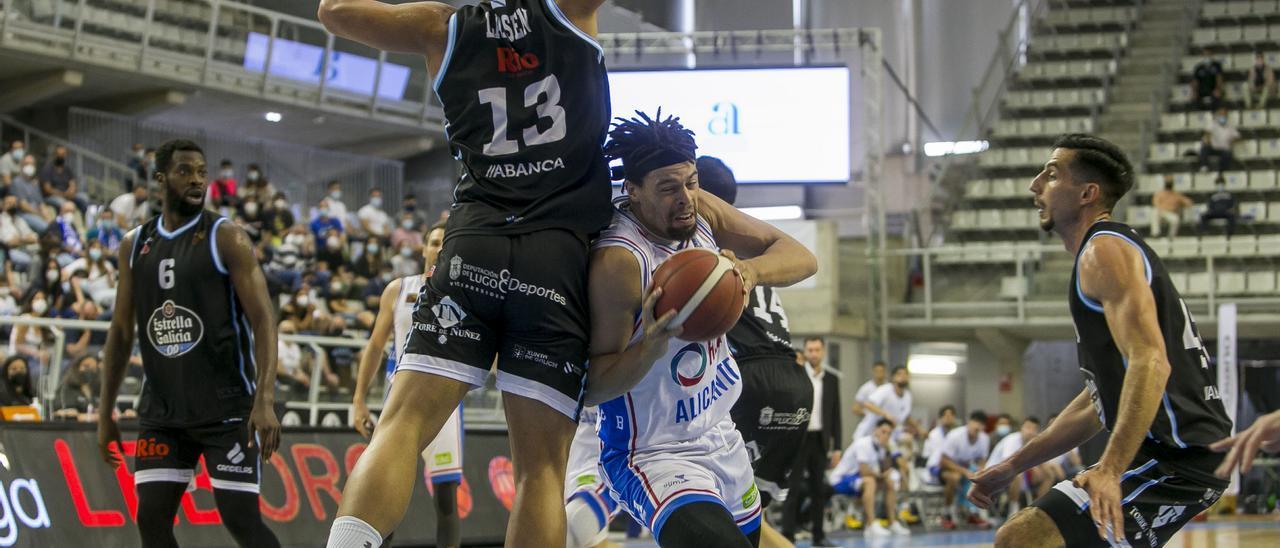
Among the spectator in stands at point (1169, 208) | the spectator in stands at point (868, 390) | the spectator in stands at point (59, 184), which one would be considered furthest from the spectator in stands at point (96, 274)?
the spectator in stands at point (1169, 208)

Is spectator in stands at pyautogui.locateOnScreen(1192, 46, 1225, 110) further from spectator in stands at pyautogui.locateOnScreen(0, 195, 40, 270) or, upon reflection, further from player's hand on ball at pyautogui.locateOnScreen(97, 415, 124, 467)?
player's hand on ball at pyautogui.locateOnScreen(97, 415, 124, 467)

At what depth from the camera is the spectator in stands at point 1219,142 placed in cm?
2175

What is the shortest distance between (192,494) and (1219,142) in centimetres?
1791

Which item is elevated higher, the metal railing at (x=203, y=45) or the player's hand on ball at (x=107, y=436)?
the metal railing at (x=203, y=45)

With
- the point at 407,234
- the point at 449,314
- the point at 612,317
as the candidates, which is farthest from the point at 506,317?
the point at 407,234

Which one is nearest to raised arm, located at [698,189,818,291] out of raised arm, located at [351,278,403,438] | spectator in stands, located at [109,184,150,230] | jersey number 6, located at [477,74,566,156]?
jersey number 6, located at [477,74,566,156]

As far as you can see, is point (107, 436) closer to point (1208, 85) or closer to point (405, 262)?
point (405, 262)

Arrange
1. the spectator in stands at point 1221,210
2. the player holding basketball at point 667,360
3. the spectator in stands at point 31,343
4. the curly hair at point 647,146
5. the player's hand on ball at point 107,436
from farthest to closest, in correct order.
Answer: the spectator in stands at point 1221,210 → the spectator in stands at point 31,343 → the player's hand on ball at point 107,436 → the curly hair at point 647,146 → the player holding basketball at point 667,360

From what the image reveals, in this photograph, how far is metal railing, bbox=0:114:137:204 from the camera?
1988cm

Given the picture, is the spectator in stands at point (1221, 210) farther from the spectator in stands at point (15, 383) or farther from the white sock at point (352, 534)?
the white sock at point (352, 534)

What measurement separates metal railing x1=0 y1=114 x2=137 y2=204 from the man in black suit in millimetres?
10591

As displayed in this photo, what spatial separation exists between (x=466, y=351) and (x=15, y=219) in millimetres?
14142

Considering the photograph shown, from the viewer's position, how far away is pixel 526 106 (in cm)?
389

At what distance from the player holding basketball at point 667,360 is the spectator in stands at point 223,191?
15.8 m
